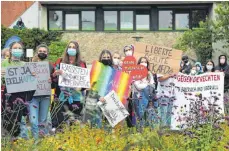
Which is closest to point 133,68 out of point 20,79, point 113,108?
point 113,108

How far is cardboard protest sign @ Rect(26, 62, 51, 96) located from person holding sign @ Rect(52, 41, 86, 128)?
13cm

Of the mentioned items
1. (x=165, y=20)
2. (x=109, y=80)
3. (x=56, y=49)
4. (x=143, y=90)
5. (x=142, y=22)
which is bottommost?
(x=143, y=90)

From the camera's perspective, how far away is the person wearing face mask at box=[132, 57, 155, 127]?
31.3ft

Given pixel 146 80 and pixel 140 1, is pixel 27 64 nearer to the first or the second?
pixel 146 80

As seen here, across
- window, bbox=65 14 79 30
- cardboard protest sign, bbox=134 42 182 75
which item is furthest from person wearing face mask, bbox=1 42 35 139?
window, bbox=65 14 79 30

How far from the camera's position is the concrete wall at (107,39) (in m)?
32.7

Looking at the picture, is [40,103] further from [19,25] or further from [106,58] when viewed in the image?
[19,25]

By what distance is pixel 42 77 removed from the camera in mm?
8938

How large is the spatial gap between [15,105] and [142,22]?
2657 centimetres

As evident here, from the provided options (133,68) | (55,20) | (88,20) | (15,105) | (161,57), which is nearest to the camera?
(15,105)

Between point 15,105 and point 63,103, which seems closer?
point 15,105

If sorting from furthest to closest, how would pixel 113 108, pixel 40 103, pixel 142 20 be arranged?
1. pixel 142 20
2. pixel 113 108
3. pixel 40 103

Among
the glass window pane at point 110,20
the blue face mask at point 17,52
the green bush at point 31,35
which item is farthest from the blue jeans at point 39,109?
the glass window pane at point 110,20

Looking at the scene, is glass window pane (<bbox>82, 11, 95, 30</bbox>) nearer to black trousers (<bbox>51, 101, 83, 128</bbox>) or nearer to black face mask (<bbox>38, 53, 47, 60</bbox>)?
black face mask (<bbox>38, 53, 47, 60</bbox>)
